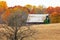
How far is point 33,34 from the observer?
3943 mm

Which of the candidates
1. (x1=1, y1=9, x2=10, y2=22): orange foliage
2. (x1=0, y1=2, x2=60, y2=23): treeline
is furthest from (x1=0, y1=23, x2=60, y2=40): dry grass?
(x1=1, y1=9, x2=10, y2=22): orange foliage

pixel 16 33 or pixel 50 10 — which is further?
pixel 50 10

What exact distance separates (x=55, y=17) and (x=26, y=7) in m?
0.64

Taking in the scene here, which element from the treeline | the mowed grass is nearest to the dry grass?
the mowed grass

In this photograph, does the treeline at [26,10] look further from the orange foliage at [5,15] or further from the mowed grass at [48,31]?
the mowed grass at [48,31]

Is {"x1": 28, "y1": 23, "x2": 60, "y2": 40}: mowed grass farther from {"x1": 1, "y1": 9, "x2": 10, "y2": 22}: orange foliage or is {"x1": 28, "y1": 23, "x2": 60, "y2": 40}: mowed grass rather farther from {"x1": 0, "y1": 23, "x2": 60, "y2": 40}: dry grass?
{"x1": 1, "y1": 9, "x2": 10, "y2": 22}: orange foliage

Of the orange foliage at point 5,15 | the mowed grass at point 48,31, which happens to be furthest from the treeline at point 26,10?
the mowed grass at point 48,31

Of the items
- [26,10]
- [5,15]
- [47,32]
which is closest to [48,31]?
[47,32]

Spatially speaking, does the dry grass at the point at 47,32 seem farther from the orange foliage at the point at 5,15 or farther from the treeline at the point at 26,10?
the orange foliage at the point at 5,15

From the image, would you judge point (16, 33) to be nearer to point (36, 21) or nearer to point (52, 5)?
point (36, 21)

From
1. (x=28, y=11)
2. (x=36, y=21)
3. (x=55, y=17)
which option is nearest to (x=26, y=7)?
(x=28, y=11)

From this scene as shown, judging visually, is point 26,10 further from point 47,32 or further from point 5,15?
point 47,32

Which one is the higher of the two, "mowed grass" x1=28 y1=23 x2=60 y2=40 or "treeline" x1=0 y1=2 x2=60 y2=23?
"treeline" x1=0 y1=2 x2=60 y2=23

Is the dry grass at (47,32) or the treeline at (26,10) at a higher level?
the treeline at (26,10)
